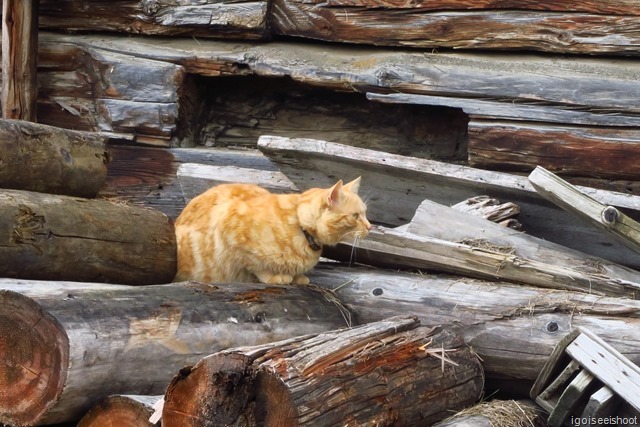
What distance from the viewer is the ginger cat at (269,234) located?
18.3 feet

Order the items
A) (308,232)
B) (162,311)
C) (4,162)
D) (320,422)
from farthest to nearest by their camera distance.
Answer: (308,232) < (4,162) < (162,311) < (320,422)

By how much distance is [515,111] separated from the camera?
6445mm

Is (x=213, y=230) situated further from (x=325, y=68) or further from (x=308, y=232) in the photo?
(x=325, y=68)

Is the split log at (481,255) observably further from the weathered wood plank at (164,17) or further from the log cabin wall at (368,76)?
the weathered wood plank at (164,17)

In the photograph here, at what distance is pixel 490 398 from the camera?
17.6 feet

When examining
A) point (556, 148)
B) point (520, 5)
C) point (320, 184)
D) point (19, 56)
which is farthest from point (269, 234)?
point (19, 56)

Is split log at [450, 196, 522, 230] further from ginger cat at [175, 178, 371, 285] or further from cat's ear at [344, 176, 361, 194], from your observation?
ginger cat at [175, 178, 371, 285]

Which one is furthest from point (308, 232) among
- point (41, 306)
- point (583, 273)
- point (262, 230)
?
point (41, 306)

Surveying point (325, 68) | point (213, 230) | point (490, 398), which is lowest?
point (490, 398)

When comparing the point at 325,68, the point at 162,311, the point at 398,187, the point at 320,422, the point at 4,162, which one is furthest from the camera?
the point at 325,68

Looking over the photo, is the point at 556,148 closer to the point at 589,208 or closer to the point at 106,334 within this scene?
the point at 589,208

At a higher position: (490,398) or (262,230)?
(262,230)

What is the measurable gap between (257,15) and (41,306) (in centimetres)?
355

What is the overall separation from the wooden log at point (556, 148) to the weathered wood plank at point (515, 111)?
0.04 meters
